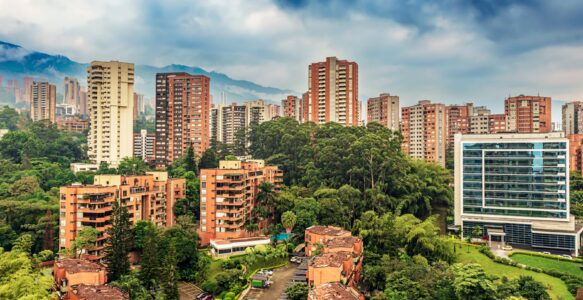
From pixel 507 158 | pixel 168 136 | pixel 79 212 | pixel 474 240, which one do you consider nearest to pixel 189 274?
pixel 79 212

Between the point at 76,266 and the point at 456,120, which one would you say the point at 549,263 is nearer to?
the point at 76,266

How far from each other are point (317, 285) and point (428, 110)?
49.1m

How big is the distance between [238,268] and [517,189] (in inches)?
1023

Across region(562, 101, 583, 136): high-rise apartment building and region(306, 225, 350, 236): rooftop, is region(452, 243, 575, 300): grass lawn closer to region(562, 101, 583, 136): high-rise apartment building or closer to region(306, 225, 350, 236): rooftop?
region(306, 225, 350, 236): rooftop

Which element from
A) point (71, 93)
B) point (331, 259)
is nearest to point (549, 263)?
point (331, 259)

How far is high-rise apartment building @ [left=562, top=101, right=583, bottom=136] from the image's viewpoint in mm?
79700

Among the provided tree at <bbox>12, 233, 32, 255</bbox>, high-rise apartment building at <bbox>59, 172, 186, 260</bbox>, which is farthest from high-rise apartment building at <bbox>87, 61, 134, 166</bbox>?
tree at <bbox>12, 233, 32, 255</bbox>

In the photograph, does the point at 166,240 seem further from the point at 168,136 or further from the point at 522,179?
the point at 168,136

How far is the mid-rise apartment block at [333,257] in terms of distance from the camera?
24891 mm

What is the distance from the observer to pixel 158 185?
41.4 m

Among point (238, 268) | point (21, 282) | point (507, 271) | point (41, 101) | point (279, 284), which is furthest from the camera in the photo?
point (41, 101)

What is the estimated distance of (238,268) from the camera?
32.4 metres

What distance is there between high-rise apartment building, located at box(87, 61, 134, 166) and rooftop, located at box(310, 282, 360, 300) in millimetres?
48073

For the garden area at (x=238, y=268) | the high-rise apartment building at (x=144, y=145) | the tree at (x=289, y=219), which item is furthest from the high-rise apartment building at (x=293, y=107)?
the garden area at (x=238, y=268)
